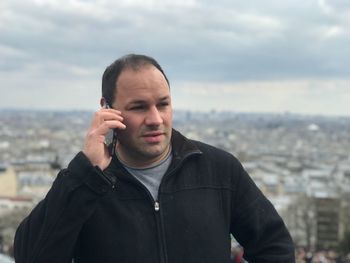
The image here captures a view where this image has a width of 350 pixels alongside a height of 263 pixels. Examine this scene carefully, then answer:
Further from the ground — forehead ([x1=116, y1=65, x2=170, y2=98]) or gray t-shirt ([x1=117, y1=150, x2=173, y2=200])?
forehead ([x1=116, y1=65, x2=170, y2=98])

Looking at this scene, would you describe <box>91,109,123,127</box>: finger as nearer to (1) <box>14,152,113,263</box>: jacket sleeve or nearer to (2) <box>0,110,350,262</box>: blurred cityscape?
(1) <box>14,152,113,263</box>: jacket sleeve

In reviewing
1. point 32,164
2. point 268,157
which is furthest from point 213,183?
point 268,157

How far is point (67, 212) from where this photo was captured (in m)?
1.90

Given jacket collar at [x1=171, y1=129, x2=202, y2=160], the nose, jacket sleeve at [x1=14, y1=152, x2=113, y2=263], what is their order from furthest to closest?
jacket collar at [x1=171, y1=129, x2=202, y2=160], the nose, jacket sleeve at [x1=14, y1=152, x2=113, y2=263]

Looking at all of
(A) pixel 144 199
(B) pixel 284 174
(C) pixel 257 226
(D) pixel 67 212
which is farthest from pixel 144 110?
(B) pixel 284 174

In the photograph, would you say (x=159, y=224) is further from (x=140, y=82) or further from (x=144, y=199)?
(x=140, y=82)

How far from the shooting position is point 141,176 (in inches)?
81.7

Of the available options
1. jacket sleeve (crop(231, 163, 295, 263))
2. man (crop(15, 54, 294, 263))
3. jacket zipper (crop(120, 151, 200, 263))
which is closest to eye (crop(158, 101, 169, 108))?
man (crop(15, 54, 294, 263))

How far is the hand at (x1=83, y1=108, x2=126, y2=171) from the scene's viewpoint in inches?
77.4

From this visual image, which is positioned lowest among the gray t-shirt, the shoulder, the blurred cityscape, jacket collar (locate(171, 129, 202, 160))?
the blurred cityscape

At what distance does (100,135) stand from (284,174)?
81309mm

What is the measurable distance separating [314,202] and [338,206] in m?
1.42

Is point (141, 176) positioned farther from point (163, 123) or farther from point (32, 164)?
point (32, 164)

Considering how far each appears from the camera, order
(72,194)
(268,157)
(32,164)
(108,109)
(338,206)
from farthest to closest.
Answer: (268,157) < (32,164) < (338,206) < (108,109) < (72,194)
